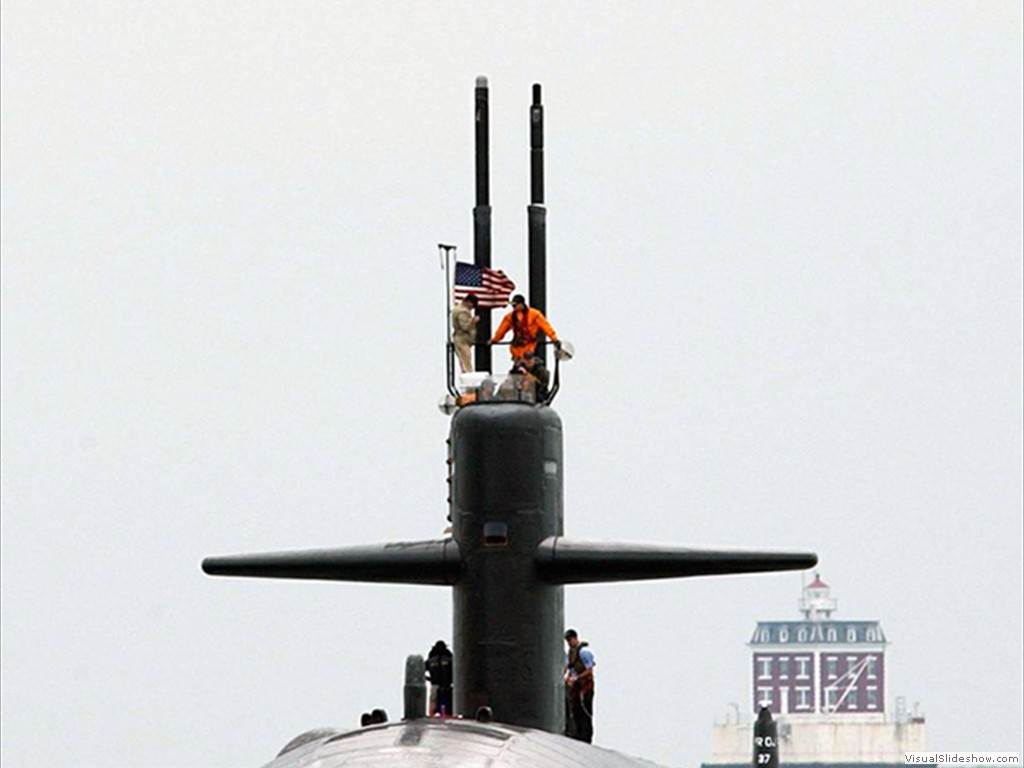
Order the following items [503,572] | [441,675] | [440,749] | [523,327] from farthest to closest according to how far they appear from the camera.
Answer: [523,327], [441,675], [503,572], [440,749]

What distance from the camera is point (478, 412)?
85.5 ft

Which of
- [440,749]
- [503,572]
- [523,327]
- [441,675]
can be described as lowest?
[440,749]

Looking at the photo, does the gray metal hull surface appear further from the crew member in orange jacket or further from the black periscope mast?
the crew member in orange jacket

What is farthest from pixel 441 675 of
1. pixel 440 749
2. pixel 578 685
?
pixel 440 749

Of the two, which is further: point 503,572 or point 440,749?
point 503,572

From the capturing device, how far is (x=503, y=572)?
2577 centimetres

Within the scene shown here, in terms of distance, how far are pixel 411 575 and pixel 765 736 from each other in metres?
3.58

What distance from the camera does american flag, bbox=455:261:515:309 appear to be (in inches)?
1136

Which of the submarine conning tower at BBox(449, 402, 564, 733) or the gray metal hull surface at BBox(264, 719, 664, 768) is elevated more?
the submarine conning tower at BBox(449, 402, 564, 733)

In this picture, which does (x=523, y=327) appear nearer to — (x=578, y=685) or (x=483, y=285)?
(x=483, y=285)

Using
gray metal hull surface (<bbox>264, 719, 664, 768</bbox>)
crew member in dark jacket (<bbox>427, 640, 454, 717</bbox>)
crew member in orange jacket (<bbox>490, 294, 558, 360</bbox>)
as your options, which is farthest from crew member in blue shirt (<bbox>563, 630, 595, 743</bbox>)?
gray metal hull surface (<bbox>264, 719, 664, 768</bbox>)

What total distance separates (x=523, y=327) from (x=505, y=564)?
99.1 inches

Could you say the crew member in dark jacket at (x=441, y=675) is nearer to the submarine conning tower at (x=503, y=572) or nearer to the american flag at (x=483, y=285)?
the submarine conning tower at (x=503, y=572)

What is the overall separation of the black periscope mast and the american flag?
2.78m
